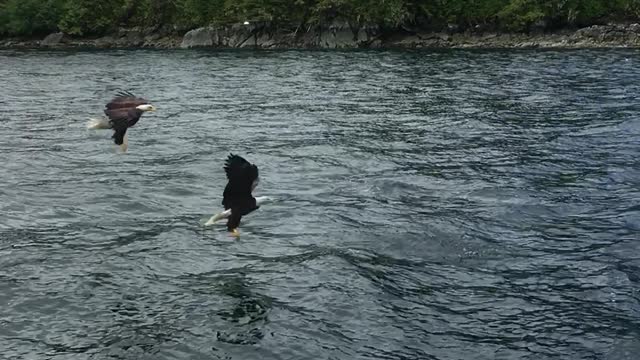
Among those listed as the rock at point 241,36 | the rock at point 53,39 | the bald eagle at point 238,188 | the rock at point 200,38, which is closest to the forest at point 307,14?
the rock at point 53,39

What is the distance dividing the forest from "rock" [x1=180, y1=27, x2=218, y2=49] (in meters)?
1.58

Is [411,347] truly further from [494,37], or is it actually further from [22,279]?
[494,37]

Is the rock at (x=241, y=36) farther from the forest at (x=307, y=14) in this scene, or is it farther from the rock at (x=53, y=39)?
the rock at (x=53, y=39)

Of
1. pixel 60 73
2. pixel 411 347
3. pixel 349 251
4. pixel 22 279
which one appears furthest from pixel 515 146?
pixel 60 73

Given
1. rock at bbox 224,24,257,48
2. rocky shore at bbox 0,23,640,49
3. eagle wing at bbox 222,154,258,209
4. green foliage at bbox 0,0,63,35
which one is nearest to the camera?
eagle wing at bbox 222,154,258,209

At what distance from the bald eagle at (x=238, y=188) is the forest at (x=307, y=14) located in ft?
201

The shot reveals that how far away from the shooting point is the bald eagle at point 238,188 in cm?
1095

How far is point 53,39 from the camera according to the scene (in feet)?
281

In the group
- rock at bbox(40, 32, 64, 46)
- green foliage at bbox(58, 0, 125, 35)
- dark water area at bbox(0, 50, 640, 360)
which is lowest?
dark water area at bbox(0, 50, 640, 360)

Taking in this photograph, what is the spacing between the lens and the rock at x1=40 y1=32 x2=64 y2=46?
8450 cm

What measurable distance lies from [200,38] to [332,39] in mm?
15326

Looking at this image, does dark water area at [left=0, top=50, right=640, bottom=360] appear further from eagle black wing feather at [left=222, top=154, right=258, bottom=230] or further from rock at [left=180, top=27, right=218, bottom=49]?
rock at [left=180, top=27, right=218, bottom=49]

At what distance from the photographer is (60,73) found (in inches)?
1815

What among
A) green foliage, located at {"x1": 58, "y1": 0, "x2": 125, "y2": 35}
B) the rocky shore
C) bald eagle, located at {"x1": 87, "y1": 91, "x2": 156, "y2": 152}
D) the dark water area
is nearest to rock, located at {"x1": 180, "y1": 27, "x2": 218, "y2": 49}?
the rocky shore
